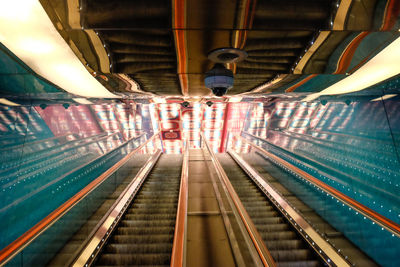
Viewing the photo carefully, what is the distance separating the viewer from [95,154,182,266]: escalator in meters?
2.73

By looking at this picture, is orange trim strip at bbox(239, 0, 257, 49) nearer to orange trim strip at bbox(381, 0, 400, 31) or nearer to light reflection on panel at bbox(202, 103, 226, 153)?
orange trim strip at bbox(381, 0, 400, 31)

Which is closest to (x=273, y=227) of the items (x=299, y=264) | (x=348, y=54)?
(x=299, y=264)

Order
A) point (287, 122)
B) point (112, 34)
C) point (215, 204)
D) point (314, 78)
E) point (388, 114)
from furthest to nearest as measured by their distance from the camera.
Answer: point (287, 122)
point (388, 114)
point (215, 204)
point (314, 78)
point (112, 34)

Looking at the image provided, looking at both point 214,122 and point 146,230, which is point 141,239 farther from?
point 214,122

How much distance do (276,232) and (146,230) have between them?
1.92 m

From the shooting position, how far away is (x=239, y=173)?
5.99 m

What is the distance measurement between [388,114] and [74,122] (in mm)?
9839

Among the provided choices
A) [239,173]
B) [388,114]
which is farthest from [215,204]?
[388,114]

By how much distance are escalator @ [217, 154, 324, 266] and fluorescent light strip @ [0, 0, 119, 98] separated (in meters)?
3.30

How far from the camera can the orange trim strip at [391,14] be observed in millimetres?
1751

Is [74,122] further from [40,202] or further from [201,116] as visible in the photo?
[201,116]

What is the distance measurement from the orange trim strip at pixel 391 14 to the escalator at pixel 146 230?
322 centimetres

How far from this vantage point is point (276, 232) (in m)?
3.28

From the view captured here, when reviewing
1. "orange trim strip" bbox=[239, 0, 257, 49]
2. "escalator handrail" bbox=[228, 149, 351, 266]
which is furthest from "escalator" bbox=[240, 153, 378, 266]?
"orange trim strip" bbox=[239, 0, 257, 49]
